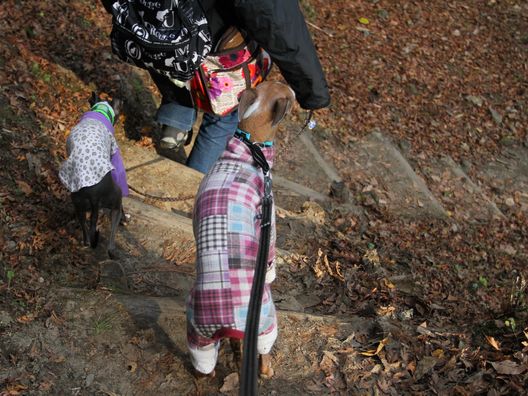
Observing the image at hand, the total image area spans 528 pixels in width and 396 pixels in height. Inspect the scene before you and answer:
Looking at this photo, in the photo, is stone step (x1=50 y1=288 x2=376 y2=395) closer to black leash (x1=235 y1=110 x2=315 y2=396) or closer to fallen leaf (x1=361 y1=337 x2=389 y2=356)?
fallen leaf (x1=361 y1=337 x2=389 y2=356)

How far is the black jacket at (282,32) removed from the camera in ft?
11.9

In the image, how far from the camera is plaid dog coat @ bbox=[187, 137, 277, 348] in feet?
8.87

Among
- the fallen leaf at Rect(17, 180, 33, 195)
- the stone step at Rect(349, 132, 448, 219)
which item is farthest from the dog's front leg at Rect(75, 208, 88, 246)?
the stone step at Rect(349, 132, 448, 219)

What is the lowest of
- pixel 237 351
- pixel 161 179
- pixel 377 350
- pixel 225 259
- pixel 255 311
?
pixel 161 179

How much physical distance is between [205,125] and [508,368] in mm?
3239

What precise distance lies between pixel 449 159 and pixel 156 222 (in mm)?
4952

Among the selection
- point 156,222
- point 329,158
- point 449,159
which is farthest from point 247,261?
point 449,159

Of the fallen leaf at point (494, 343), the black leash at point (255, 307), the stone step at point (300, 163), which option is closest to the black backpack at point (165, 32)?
the black leash at point (255, 307)

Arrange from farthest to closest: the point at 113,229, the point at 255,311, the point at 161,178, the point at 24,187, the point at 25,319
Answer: the point at 161,178
the point at 24,187
the point at 113,229
the point at 25,319
the point at 255,311

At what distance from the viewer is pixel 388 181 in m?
7.17

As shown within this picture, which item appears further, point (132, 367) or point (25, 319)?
point (25, 319)

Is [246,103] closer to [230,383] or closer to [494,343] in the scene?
[230,383]

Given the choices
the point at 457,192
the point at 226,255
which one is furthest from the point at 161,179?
the point at 457,192

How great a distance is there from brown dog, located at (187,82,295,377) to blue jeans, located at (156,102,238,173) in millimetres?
1989
